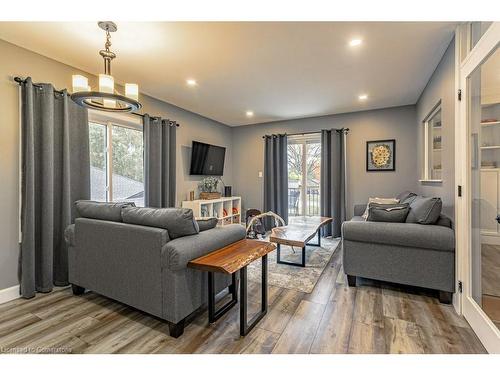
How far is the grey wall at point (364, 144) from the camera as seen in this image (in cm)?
445

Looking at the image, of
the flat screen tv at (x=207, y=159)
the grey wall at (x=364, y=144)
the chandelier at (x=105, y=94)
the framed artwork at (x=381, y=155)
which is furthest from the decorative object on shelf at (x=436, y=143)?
the flat screen tv at (x=207, y=159)

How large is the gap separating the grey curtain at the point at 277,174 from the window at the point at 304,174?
0.77 feet

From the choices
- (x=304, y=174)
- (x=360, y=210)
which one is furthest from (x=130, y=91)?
(x=304, y=174)

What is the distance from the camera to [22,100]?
245cm

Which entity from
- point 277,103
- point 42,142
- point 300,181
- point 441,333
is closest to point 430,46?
point 277,103

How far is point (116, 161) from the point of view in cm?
351

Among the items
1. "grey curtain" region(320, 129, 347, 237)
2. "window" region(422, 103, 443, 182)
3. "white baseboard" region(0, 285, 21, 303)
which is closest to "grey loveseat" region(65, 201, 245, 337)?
"white baseboard" region(0, 285, 21, 303)

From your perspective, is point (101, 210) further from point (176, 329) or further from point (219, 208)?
point (219, 208)

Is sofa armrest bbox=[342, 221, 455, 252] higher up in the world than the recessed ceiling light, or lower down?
lower down

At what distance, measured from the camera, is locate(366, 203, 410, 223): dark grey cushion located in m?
2.58

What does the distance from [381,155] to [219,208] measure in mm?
3286

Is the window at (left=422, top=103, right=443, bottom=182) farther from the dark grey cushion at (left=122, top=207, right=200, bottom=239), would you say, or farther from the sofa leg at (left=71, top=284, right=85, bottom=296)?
the sofa leg at (left=71, top=284, right=85, bottom=296)

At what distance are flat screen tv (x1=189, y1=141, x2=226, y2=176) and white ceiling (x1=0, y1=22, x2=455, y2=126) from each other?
3.53 feet
